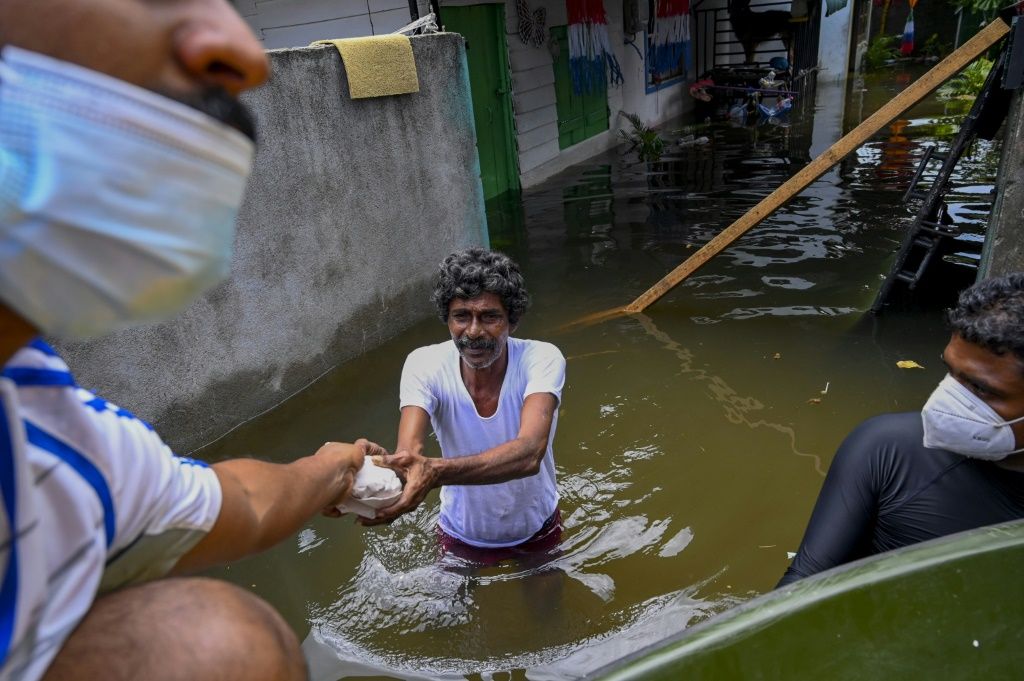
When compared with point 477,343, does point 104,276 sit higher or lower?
higher

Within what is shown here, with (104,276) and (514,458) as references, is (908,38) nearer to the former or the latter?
(514,458)

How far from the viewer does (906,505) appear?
1.99 metres

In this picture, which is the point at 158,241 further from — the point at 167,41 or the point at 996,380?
the point at 996,380

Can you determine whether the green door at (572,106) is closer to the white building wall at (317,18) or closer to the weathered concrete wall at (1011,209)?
the white building wall at (317,18)

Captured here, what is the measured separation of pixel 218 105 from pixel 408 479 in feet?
5.69

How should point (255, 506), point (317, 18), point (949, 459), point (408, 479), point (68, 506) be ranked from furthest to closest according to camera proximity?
point (317, 18)
point (408, 479)
point (949, 459)
point (255, 506)
point (68, 506)

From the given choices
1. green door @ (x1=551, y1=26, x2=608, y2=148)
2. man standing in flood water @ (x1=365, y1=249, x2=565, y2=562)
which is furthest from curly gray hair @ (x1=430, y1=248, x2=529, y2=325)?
green door @ (x1=551, y1=26, x2=608, y2=148)

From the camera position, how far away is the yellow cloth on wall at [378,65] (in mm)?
5047

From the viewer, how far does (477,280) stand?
2.63m

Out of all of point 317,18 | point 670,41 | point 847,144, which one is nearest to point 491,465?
point 847,144

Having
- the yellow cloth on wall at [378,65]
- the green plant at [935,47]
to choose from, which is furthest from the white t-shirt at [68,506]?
the green plant at [935,47]

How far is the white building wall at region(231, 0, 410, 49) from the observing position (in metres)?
8.11

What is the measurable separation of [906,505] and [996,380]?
417 mm

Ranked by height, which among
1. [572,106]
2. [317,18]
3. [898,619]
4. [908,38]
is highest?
[317,18]
